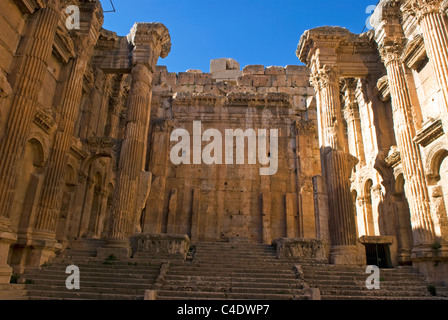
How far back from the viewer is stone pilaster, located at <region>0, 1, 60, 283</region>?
9458 mm

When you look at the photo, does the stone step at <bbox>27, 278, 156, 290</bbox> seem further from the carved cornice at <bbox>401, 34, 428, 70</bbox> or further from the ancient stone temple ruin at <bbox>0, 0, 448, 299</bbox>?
the carved cornice at <bbox>401, 34, 428, 70</bbox>

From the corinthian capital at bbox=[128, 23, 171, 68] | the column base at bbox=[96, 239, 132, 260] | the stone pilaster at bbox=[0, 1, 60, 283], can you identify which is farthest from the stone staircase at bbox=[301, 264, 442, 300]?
the corinthian capital at bbox=[128, 23, 171, 68]

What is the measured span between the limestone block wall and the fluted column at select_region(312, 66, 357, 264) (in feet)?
16.0

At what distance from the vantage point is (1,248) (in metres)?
9.19

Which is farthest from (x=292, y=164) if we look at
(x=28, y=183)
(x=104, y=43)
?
(x=28, y=183)

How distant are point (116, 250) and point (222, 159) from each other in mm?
9736

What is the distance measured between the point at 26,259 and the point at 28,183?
276cm

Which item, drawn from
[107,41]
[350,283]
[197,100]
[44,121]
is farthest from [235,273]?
[197,100]

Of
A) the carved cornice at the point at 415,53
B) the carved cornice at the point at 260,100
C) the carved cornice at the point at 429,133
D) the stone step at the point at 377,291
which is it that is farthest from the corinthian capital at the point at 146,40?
the stone step at the point at 377,291

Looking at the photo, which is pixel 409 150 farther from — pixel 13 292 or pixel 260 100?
pixel 13 292

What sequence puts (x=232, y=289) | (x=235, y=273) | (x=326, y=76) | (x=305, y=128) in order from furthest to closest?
(x=305, y=128) < (x=326, y=76) < (x=235, y=273) < (x=232, y=289)

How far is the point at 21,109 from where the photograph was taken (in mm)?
10375

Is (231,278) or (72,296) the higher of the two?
(231,278)

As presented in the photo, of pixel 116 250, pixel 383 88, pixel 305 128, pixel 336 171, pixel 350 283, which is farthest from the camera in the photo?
pixel 305 128
